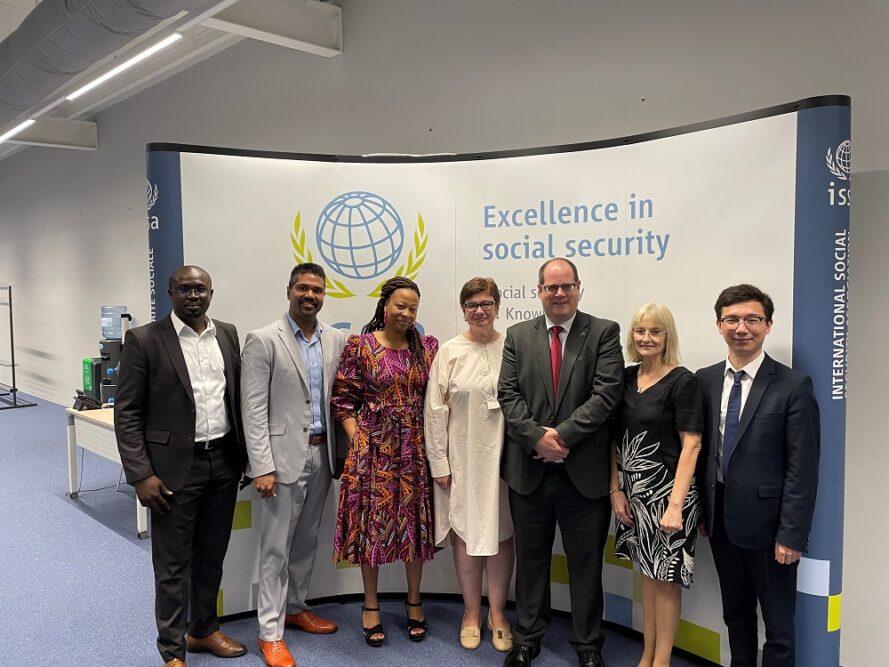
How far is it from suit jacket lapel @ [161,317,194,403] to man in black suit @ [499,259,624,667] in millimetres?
1233

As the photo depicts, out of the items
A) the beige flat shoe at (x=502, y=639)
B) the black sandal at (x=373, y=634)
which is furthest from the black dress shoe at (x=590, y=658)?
the black sandal at (x=373, y=634)

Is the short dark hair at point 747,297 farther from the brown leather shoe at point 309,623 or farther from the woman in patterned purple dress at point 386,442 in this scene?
the brown leather shoe at point 309,623

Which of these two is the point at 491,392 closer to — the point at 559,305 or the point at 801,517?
the point at 559,305

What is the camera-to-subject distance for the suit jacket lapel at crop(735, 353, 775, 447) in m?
2.27

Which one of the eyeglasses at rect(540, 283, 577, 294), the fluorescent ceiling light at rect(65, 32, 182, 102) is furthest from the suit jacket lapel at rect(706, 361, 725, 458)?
the fluorescent ceiling light at rect(65, 32, 182, 102)

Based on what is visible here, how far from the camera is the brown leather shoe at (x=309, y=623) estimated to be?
121 inches

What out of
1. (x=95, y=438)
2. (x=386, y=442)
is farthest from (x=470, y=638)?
(x=95, y=438)

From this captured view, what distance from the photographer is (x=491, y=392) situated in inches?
110

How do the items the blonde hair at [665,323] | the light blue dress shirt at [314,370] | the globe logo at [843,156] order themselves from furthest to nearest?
1. the light blue dress shirt at [314,370]
2. the blonde hair at [665,323]
3. the globe logo at [843,156]

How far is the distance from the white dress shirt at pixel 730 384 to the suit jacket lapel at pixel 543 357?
61 centimetres

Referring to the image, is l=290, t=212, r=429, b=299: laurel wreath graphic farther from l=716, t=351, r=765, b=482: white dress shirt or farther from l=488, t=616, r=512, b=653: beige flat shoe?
l=488, t=616, r=512, b=653: beige flat shoe

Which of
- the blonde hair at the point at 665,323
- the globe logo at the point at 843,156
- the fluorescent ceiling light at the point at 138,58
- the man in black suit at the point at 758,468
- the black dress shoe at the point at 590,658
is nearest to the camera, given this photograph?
the man in black suit at the point at 758,468

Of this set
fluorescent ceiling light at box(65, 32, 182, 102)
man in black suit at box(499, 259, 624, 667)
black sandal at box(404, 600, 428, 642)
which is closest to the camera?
man in black suit at box(499, 259, 624, 667)

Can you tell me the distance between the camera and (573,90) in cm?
347
